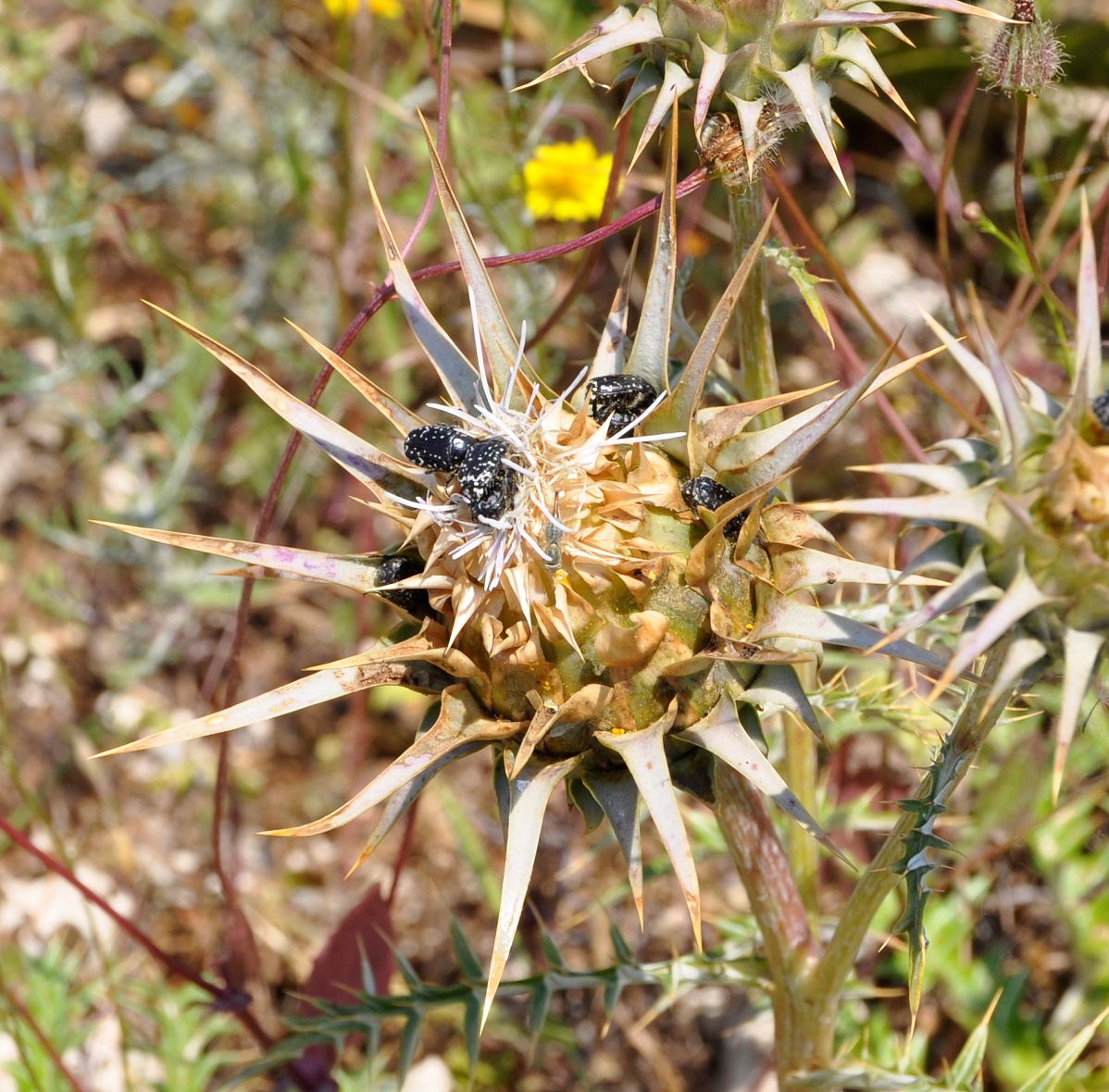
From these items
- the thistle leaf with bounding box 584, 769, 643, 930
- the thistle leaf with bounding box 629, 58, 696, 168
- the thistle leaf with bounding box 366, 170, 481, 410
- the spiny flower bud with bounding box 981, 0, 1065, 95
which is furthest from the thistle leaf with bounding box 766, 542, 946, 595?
the spiny flower bud with bounding box 981, 0, 1065, 95

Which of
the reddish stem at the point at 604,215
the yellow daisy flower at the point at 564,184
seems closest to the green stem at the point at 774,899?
the reddish stem at the point at 604,215

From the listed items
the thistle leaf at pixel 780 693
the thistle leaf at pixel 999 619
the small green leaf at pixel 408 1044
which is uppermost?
the thistle leaf at pixel 999 619

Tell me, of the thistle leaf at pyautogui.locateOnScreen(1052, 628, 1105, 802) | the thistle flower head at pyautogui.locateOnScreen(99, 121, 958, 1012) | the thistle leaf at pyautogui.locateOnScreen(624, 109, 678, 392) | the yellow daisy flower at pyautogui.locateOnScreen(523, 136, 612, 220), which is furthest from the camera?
the yellow daisy flower at pyautogui.locateOnScreen(523, 136, 612, 220)

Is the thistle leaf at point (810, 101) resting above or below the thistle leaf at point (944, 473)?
above

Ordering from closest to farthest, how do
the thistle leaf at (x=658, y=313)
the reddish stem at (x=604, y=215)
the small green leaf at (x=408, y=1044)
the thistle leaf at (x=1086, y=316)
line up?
the thistle leaf at (x=1086, y=316), the thistle leaf at (x=658, y=313), the small green leaf at (x=408, y=1044), the reddish stem at (x=604, y=215)

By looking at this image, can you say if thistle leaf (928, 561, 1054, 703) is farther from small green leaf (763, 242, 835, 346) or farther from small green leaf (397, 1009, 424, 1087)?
small green leaf (397, 1009, 424, 1087)

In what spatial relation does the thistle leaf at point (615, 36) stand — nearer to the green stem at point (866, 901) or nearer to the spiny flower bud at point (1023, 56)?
the spiny flower bud at point (1023, 56)

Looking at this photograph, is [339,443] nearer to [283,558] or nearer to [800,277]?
[283,558]
